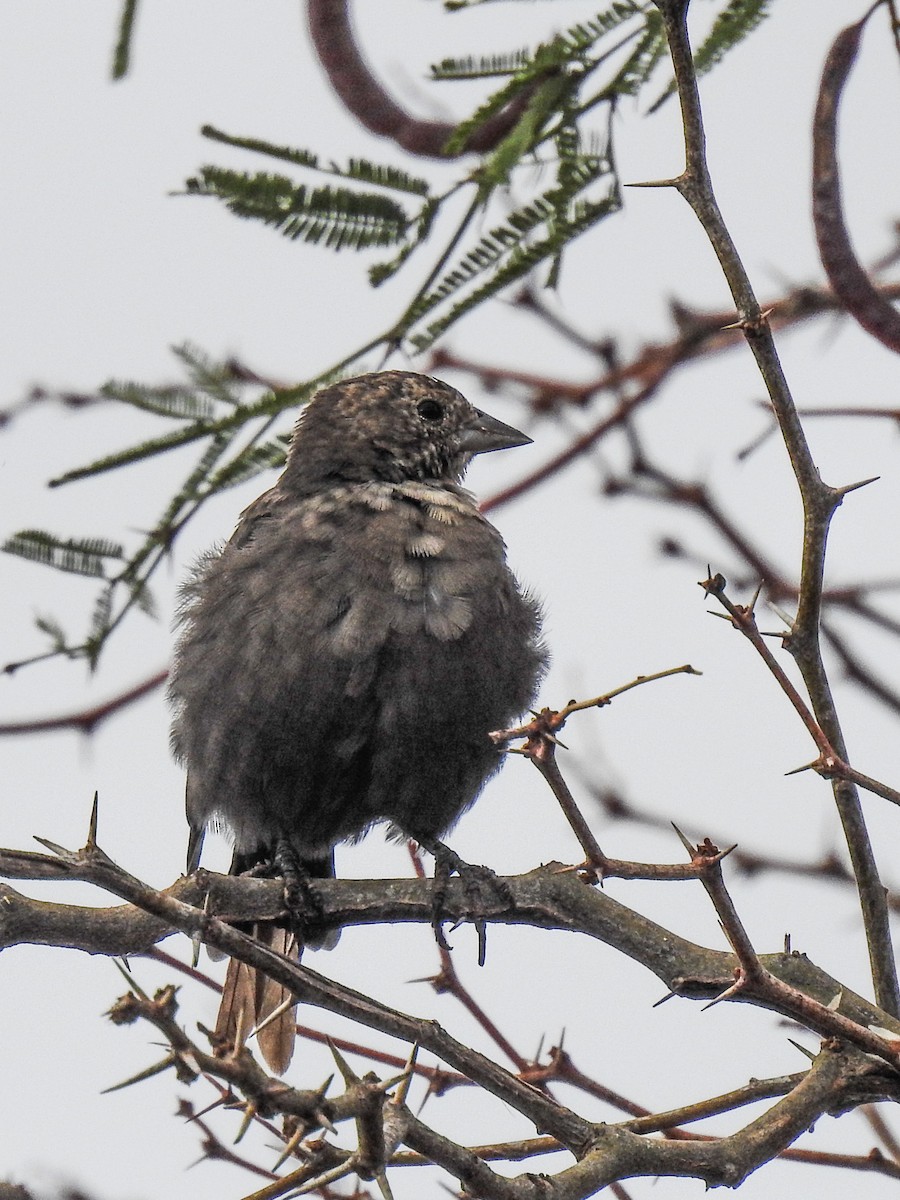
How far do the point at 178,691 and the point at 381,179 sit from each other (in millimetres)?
1820

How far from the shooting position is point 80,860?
8.00 feet

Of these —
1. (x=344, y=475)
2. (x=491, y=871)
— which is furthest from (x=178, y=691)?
(x=491, y=871)

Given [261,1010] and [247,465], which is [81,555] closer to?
[247,465]

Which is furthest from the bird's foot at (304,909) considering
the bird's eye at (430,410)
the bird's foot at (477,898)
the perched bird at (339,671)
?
the bird's eye at (430,410)

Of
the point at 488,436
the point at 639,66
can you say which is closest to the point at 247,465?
the point at 639,66

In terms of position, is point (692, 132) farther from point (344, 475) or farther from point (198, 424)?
point (344, 475)

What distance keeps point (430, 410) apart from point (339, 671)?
1.54 meters

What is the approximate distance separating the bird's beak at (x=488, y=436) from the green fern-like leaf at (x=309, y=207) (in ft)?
6.54

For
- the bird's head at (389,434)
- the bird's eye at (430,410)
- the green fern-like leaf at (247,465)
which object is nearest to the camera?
the green fern-like leaf at (247,465)

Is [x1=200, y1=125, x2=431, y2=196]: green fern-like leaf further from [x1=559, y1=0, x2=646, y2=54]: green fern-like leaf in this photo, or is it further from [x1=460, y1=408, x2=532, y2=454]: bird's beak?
[x1=460, y1=408, x2=532, y2=454]: bird's beak

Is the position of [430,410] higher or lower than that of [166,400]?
higher

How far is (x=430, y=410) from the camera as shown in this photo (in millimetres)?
5887

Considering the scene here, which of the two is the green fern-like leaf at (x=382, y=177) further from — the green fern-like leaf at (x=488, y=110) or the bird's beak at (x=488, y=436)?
the bird's beak at (x=488, y=436)

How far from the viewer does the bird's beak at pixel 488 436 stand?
19.4ft
